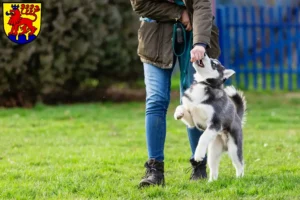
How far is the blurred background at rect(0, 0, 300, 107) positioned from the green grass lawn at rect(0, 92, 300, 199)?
0.65m

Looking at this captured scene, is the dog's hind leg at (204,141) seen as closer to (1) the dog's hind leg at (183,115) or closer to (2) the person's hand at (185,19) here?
(1) the dog's hind leg at (183,115)

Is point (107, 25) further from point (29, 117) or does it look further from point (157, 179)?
point (157, 179)

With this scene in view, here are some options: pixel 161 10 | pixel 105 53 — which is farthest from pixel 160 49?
pixel 105 53

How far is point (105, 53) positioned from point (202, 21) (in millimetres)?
6733

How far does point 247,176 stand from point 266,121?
4428 millimetres

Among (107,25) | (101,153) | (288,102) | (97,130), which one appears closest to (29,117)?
(97,130)

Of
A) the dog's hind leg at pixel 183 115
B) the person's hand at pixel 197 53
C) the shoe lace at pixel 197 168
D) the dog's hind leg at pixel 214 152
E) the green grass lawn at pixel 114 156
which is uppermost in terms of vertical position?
the person's hand at pixel 197 53

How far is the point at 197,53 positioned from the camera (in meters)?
4.77

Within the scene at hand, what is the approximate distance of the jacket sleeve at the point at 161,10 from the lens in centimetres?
502

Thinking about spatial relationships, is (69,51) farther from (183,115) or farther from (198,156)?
(198,156)

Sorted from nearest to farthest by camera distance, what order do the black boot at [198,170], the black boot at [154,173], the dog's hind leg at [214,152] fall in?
1. the black boot at [154,173]
2. the dog's hind leg at [214,152]
3. the black boot at [198,170]

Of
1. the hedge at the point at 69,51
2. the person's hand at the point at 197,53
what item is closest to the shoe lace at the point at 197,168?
the person's hand at the point at 197,53

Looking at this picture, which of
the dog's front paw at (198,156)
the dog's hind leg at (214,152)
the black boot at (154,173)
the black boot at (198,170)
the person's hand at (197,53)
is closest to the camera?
the person's hand at (197,53)

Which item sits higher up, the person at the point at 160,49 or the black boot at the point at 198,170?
the person at the point at 160,49
